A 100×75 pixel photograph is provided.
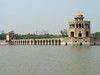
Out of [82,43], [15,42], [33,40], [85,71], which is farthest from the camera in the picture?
[15,42]

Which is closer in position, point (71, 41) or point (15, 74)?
point (15, 74)

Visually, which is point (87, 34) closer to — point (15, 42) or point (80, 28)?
point (80, 28)

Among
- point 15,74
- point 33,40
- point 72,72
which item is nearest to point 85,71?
point 72,72

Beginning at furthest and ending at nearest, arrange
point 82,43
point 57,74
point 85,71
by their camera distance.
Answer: point 82,43, point 85,71, point 57,74

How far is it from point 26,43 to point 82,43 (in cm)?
2550

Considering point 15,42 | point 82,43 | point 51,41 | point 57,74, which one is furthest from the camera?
point 15,42

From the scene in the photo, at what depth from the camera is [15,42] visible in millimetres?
91562

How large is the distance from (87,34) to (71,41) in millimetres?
4605

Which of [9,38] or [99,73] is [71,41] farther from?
[99,73]

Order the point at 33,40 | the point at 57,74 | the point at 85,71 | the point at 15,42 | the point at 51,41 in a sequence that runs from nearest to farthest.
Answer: the point at 57,74 → the point at 85,71 → the point at 51,41 → the point at 33,40 → the point at 15,42

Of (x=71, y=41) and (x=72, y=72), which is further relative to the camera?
(x=71, y=41)

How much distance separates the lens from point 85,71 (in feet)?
56.9

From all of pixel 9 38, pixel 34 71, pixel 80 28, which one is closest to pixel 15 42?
pixel 9 38

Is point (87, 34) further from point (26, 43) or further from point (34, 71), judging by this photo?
point (34, 71)
